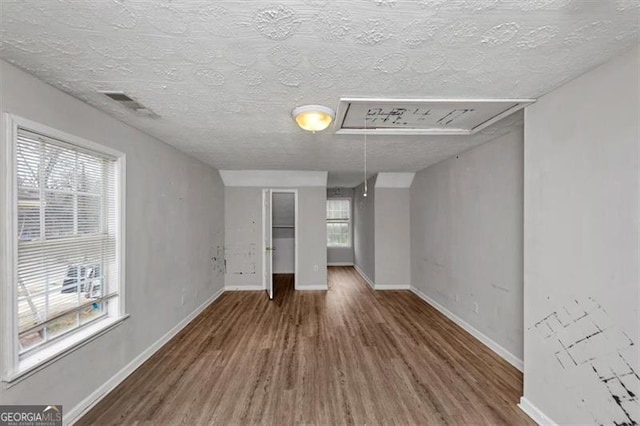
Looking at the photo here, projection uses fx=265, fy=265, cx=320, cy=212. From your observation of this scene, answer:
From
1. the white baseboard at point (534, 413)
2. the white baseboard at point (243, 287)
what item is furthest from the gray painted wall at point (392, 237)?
the white baseboard at point (534, 413)

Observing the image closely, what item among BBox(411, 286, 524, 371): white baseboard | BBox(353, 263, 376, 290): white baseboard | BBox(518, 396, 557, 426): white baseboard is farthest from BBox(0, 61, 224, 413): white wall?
BBox(411, 286, 524, 371): white baseboard

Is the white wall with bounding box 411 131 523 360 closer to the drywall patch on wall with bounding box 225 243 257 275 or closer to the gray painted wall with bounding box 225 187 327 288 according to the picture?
the gray painted wall with bounding box 225 187 327 288

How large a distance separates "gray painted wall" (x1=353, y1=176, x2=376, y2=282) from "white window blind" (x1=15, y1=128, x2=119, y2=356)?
4.36m

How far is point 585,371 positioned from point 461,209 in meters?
2.29

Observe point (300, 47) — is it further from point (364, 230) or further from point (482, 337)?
point (364, 230)

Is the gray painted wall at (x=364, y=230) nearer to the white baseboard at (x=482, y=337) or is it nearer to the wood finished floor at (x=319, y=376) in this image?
the white baseboard at (x=482, y=337)

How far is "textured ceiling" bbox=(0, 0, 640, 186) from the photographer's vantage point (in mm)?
1094

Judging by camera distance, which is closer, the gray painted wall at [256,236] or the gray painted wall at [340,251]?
the gray painted wall at [256,236]

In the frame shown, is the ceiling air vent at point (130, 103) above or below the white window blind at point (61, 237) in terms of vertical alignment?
above

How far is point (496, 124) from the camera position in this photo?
8.32 ft

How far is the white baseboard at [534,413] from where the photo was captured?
182 centimetres

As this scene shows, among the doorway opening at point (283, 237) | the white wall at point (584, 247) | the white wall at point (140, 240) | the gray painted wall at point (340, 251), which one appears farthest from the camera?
the gray painted wall at point (340, 251)

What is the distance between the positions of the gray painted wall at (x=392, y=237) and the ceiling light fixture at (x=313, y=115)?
353 cm

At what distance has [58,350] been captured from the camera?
1.79m
